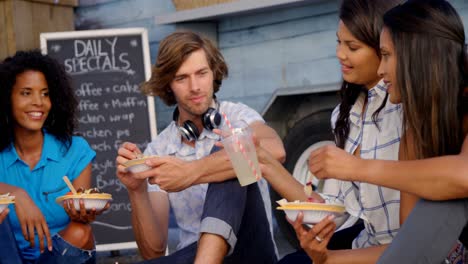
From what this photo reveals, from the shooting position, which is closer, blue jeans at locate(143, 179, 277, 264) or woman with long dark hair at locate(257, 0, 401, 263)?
woman with long dark hair at locate(257, 0, 401, 263)

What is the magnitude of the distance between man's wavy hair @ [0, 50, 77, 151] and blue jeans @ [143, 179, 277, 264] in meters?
0.92

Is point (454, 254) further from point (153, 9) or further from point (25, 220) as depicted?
point (153, 9)

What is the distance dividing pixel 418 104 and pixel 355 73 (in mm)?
434

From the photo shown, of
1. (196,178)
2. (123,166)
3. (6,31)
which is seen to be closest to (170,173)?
(196,178)

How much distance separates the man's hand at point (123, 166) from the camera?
3.11m

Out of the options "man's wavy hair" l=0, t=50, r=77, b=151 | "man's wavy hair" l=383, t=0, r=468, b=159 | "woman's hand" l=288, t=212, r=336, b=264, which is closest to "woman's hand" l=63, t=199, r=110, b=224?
"man's wavy hair" l=0, t=50, r=77, b=151

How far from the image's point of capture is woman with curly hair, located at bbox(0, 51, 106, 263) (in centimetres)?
351

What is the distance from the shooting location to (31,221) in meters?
3.24

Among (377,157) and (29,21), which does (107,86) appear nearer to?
(29,21)

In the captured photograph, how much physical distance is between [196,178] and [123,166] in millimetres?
293

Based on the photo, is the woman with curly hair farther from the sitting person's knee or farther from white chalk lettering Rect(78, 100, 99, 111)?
white chalk lettering Rect(78, 100, 99, 111)

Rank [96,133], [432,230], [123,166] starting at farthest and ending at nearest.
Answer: [96,133], [123,166], [432,230]

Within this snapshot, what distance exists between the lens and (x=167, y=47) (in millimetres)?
3352

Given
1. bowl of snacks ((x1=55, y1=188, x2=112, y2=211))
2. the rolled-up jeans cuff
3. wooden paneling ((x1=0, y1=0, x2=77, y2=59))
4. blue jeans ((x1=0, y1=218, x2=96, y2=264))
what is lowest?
blue jeans ((x1=0, y1=218, x2=96, y2=264))
